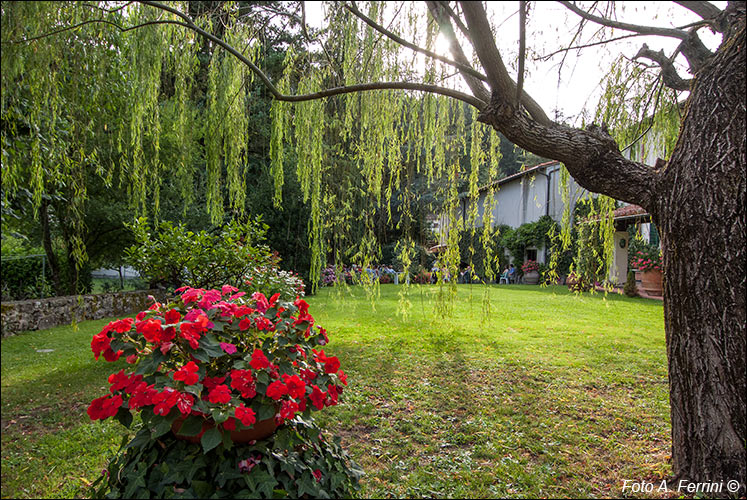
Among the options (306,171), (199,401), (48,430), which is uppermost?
(306,171)

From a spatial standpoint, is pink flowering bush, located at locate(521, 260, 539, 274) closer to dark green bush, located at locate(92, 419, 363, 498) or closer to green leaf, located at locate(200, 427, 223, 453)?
dark green bush, located at locate(92, 419, 363, 498)

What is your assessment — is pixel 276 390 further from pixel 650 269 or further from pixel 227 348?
pixel 650 269

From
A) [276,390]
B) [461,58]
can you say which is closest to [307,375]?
[276,390]

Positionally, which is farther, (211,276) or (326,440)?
(211,276)

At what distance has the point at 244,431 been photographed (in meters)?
1.76

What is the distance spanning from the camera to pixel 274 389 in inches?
64.2

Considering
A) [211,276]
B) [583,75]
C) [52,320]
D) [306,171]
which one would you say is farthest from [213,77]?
[52,320]

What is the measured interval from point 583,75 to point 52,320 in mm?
7688

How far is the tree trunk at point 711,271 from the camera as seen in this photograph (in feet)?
6.49

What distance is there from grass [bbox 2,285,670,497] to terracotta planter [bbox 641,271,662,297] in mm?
5170

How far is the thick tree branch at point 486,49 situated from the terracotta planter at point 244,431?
189 centimetres

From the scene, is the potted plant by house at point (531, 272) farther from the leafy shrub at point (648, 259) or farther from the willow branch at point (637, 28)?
the willow branch at point (637, 28)

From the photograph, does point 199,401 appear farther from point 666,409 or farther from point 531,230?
point 531,230

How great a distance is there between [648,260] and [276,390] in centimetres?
1169
